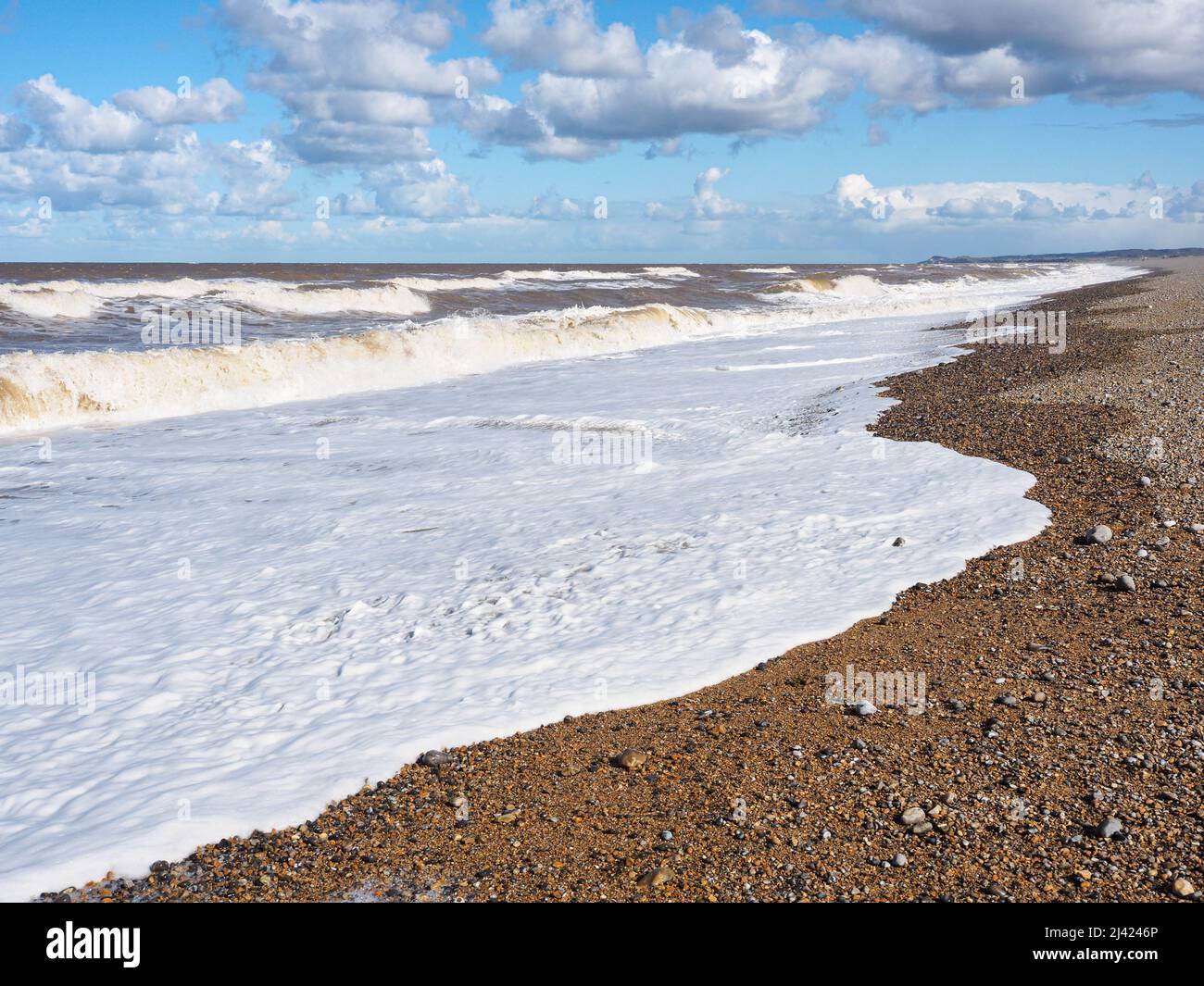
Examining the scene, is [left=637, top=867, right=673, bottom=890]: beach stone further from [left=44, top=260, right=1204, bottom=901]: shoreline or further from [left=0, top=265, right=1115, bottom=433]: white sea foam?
[left=0, top=265, right=1115, bottom=433]: white sea foam

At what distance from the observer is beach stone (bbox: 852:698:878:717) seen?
563cm

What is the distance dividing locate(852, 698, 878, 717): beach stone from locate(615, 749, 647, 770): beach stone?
1368 millimetres

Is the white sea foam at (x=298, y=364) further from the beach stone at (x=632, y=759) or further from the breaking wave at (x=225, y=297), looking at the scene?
the beach stone at (x=632, y=759)

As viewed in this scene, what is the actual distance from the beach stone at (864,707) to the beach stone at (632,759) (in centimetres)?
137

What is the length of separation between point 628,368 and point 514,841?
73.0 feet

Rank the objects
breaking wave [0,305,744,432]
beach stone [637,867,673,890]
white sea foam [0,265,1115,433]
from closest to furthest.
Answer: beach stone [637,867,673,890] → breaking wave [0,305,744,432] → white sea foam [0,265,1115,433]

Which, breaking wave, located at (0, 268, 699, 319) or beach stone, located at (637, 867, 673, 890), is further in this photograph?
breaking wave, located at (0, 268, 699, 319)

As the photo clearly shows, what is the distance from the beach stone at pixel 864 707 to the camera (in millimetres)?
5629

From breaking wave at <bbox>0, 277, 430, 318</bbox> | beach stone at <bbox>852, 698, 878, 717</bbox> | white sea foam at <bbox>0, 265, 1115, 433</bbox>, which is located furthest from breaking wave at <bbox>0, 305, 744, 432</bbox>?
beach stone at <bbox>852, 698, 878, 717</bbox>

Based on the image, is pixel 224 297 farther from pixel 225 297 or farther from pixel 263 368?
pixel 263 368

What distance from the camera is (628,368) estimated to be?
26156mm

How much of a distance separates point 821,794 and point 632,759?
1.10 meters
